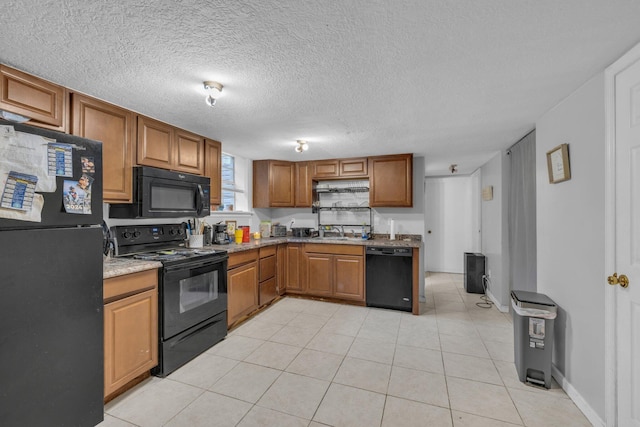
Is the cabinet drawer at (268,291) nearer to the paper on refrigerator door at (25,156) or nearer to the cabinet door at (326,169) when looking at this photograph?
the cabinet door at (326,169)

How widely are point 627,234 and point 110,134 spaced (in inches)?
138

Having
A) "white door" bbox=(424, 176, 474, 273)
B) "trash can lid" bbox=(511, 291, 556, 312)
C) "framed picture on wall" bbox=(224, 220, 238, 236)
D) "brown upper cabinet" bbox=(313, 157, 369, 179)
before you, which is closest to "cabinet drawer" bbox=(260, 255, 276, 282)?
"framed picture on wall" bbox=(224, 220, 238, 236)

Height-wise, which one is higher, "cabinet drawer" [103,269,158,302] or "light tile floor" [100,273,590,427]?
"cabinet drawer" [103,269,158,302]

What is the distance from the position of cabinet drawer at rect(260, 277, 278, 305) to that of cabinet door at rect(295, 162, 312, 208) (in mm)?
1319

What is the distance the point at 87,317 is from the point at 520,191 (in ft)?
13.2

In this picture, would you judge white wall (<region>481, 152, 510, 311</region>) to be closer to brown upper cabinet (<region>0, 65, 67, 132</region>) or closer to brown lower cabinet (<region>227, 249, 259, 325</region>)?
brown lower cabinet (<region>227, 249, 259, 325</region>)

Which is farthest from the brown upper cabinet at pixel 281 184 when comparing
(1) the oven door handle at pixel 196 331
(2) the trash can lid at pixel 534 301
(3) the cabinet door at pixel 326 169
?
(2) the trash can lid at pixel 534 301

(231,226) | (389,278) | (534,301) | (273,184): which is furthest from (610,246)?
(273,184)

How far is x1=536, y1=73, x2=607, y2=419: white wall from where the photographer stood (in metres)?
1.65

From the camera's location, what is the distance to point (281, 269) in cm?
404

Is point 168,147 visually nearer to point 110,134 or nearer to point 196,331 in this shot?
point 110,134

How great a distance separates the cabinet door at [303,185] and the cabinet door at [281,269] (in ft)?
2.60

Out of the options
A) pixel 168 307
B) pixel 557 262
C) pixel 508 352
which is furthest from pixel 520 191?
pixel 168 307

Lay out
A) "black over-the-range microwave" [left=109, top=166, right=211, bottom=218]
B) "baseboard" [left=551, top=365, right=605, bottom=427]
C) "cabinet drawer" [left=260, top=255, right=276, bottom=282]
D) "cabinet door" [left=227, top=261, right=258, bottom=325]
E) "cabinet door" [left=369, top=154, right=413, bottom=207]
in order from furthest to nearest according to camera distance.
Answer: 1. "cabinet door" [left=369, top=154, right=413, bottom=207]
2. "cabinet drawer" [left=260, top=255, right=276, bottom=282]
3. "cabinet door" [left=227, top=261, right=258, bottom=325]
4. "black over-the-range microwave" [left=109, top=166, right=211, bottom=218]
5. "baseboard" [left=551, top=365, right=605, bottom=427]
